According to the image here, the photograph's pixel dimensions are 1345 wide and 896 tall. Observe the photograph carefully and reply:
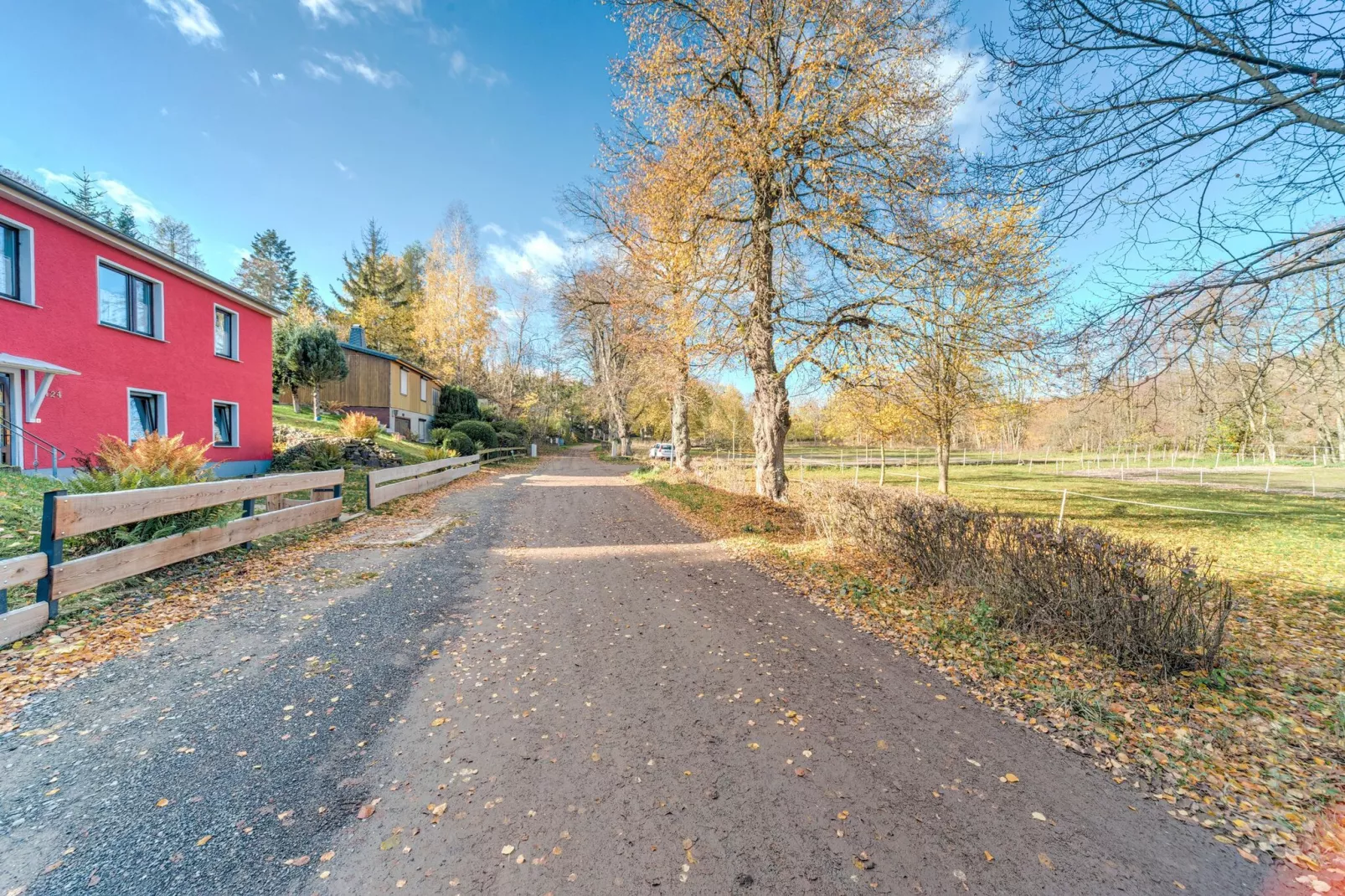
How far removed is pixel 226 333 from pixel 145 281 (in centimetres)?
280

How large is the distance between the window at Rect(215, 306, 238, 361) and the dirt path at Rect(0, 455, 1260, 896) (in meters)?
14.3

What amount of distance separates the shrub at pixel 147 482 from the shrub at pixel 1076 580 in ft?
27.4

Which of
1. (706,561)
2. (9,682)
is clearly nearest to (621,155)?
(706,561)

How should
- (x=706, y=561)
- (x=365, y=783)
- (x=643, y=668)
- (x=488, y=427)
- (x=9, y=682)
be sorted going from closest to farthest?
(x=365, y=783), (x=9, y=682), (x=643, y=668), (x=706, y=561), (x=488, y=427)

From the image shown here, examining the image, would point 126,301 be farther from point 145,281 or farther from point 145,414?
point 145,414

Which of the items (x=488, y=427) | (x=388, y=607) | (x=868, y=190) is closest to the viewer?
(x=388, y=607)

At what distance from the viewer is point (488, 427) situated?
29.2 m

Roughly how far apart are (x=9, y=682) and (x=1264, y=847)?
7015 millimetres

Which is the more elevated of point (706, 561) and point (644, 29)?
point (644, 29)

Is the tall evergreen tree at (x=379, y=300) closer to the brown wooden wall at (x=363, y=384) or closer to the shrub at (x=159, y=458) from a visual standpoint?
the brown wooden wall at (x=363, y=384)

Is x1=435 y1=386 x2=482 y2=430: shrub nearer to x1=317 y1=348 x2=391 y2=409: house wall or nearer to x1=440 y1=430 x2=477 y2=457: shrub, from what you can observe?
x1=317 y1=348 x2=391 y2=409: house wall

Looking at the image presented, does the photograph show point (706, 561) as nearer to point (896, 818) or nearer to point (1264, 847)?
point (896, 818)

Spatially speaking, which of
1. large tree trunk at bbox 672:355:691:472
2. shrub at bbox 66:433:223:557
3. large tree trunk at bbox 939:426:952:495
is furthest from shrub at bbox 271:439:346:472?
large tree trunk at bbox 939:426:952:495

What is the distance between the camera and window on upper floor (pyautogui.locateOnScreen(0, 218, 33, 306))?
939 cm
